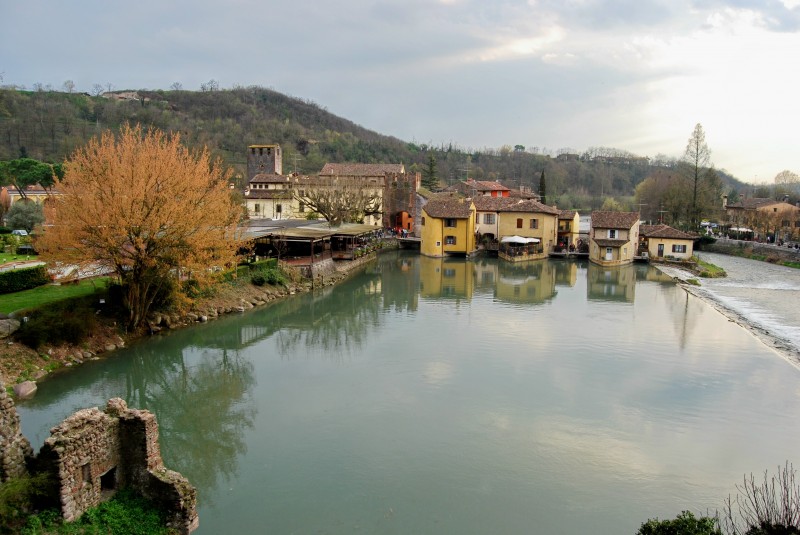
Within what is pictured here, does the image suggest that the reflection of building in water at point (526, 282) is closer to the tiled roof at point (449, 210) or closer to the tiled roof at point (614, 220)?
the tiled roof at point (449, 210)

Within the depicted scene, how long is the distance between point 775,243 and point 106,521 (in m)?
56.2

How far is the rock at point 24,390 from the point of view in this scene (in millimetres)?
13216

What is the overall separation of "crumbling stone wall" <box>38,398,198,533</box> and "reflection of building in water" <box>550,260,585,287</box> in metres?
27.9

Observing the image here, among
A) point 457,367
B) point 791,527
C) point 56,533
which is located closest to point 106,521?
point 56,533

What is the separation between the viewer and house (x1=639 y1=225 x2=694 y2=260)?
4159 cm

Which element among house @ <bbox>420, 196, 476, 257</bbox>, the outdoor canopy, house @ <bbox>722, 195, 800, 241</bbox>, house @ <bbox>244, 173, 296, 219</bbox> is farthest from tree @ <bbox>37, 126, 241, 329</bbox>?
house @ <bbox>722, 195, 800, 241</bbox>

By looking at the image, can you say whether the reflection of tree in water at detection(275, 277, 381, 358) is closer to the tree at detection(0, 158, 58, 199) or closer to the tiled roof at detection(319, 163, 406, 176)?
the tiled roof at detection(319, 163, 406, 176)

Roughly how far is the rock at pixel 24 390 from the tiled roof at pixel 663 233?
4120 cm

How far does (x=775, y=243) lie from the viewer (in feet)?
161

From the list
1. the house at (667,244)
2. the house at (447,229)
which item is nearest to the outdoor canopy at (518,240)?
the house at (447,229)

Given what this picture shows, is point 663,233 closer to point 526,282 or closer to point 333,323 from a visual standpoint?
point 526,282

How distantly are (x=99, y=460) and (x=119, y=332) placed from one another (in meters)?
11.4

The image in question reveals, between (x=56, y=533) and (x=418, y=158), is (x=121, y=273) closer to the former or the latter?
(x=56, y=533)

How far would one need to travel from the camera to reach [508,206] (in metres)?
45.4
